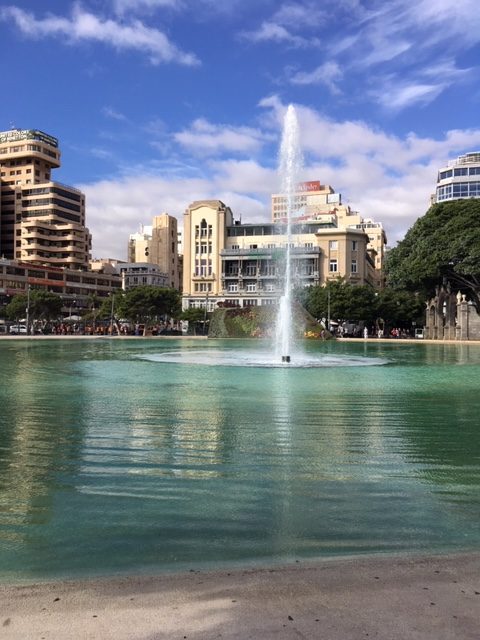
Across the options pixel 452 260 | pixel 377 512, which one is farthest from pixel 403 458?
pixel 452 260

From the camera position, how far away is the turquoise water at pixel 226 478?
4.69m

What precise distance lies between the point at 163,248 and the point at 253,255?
48.8m

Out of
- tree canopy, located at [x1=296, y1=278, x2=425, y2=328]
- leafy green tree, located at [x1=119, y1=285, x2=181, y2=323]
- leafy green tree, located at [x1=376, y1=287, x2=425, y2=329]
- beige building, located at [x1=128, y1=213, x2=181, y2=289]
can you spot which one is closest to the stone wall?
tree canopy, located at [x1=296, y1=278, x2=425, y2=328]

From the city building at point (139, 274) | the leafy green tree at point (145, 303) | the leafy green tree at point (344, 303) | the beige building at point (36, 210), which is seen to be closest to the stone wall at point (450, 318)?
the leafy green tree at point (344, 303)

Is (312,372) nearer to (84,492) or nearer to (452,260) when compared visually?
(84,492)

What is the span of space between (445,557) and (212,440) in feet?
15.5

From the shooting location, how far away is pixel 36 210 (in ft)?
382

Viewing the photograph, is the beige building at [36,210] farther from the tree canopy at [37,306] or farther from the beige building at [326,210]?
the beige building at [326,210]

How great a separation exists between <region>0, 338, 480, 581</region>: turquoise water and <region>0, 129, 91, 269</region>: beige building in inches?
4260

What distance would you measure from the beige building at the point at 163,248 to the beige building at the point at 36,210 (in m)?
22.8

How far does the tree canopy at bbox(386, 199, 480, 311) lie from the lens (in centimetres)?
4631

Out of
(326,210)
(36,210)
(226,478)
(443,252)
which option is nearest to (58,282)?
(36,210)

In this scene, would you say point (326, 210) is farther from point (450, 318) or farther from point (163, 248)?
point (450, 318)

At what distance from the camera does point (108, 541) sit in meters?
4.80
